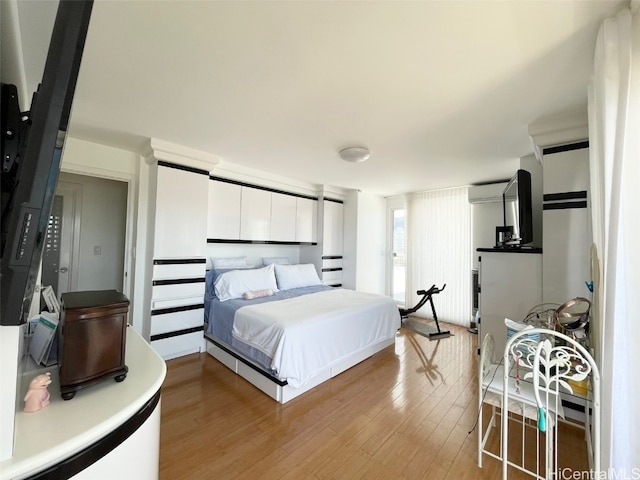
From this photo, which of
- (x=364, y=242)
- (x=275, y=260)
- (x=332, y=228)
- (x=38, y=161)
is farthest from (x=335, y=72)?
(x=364, y=242)

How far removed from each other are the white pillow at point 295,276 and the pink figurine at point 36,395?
3.01 metres

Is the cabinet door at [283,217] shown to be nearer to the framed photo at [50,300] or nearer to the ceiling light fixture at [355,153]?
the ceiling light fixture at [355,153]

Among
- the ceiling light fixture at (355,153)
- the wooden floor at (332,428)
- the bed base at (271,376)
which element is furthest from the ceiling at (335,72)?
the wooden floor at (332,428)

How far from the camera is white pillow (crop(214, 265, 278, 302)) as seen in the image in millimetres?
3170

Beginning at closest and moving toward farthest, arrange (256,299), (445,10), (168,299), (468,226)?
(445,10) → (168,299) → (256,299) → (468,226)

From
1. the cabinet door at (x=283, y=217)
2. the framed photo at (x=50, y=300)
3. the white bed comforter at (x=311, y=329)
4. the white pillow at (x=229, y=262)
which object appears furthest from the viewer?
the cabinet door at (x=283, y=217)

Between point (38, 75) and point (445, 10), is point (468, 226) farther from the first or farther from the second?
point (38, 75)

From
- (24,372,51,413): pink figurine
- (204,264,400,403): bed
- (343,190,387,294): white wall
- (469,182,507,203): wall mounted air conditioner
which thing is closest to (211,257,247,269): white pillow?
(204,264,400,403): bed

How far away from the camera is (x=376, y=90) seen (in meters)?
1.82

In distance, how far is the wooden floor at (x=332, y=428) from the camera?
1.57m

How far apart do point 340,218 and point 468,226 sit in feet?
7.26

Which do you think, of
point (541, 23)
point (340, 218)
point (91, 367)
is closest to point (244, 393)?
point (91, 367)

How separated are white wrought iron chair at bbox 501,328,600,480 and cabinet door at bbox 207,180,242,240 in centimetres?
323

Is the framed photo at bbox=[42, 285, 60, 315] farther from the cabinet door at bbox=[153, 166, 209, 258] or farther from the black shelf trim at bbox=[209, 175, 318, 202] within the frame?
the black shelf trim at bbox=[209, 175, 318, 202]
